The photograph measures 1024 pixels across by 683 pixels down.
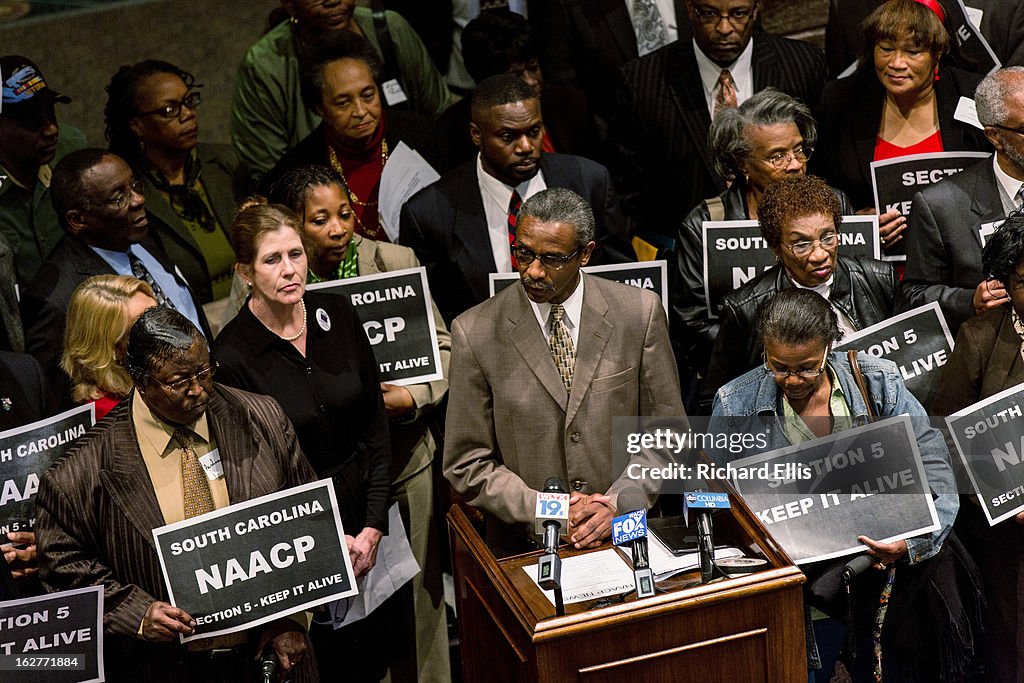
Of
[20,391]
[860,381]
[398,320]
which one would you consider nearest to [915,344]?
[860,381]

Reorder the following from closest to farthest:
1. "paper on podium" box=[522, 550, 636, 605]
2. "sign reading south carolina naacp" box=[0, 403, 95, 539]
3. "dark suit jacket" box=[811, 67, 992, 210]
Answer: "paper on podium" box=[522, 550, 636, 605]
"sign reading south carolina naacp" box=[0, 403, 95, 539]
"dark suit jacket" box=[811, 67, 992, 210]

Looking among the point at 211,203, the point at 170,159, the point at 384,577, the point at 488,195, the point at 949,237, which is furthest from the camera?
the point at 211,203

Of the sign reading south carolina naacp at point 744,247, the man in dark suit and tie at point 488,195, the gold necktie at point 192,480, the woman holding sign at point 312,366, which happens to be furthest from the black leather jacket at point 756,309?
the gold necktie at point 192,480

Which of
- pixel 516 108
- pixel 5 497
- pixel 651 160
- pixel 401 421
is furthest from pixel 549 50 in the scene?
pixel 5 497

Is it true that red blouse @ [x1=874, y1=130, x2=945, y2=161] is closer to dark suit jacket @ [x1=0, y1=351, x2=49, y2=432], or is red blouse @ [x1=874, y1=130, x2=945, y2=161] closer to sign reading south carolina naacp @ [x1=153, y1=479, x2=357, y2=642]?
sign reading south carolina naacp @ [x1=153, y1=479, x2=357, y2=642]

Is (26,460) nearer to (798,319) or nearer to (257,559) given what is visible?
(257,559)

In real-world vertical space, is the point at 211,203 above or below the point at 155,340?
above

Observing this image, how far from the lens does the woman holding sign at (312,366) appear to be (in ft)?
13.9

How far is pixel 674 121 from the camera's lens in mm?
5480

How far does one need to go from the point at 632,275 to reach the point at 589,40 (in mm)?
1792

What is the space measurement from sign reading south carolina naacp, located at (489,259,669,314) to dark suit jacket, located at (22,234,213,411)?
1.38 metres

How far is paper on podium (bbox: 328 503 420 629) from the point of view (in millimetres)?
4441

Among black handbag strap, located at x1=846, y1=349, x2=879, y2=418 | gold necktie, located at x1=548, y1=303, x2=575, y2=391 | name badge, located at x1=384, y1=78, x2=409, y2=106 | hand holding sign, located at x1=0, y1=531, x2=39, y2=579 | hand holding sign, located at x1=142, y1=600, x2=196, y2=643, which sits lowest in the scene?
hand holding sign, located at x1=142, y1=600, x2=196, y2=643

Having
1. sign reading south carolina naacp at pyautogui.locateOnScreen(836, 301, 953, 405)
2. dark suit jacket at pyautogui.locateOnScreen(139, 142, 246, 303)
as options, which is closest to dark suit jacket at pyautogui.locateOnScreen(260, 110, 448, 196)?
dark suit jacket at pyautogui.locateOnScreen(139, 142, 246, 303)
